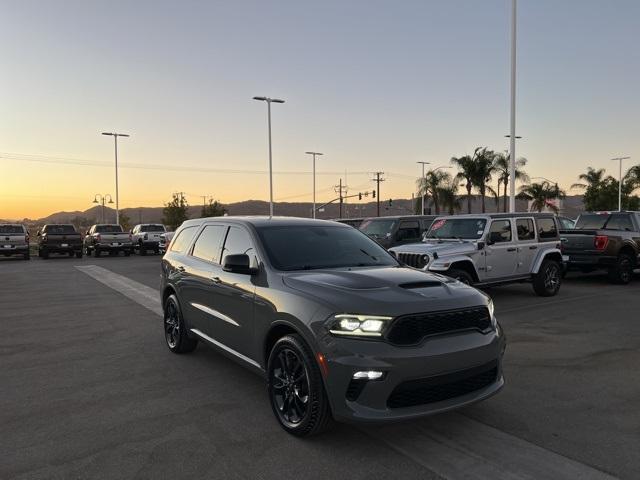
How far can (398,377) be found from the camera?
11.2 ft

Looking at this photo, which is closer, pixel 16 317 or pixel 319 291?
pixel 319 291

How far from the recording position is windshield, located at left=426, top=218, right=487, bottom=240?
34.2ft

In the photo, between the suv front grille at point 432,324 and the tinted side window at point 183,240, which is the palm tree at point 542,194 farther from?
the suv front grille at point 432,324

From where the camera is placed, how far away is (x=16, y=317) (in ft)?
30.6

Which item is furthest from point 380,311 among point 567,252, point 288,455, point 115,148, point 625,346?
point 115,148

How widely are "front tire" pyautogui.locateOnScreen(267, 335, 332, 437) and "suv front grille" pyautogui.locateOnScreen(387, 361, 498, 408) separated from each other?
0.54 meters

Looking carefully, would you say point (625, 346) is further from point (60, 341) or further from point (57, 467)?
point (60, 341)

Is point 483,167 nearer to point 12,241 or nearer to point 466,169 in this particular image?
point 466,169

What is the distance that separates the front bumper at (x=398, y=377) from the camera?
135 inches

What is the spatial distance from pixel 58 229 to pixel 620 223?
89.4ft

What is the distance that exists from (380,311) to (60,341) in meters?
5.70

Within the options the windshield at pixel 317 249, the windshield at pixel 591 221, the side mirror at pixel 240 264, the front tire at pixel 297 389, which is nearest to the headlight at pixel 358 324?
the front tire at pixel 297 389

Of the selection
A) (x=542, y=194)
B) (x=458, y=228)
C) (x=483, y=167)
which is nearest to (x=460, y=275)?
(x=458, y=228)

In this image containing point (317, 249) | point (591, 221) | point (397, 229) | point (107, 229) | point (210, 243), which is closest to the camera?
point (317, 249)
